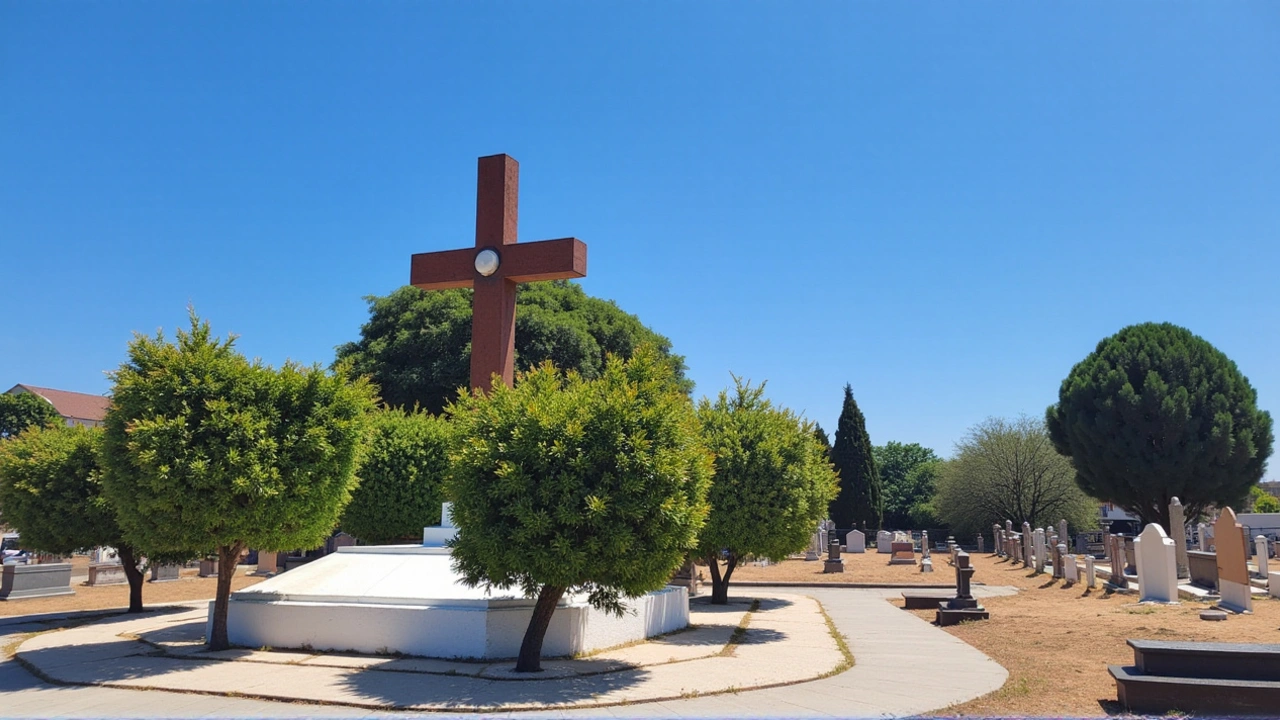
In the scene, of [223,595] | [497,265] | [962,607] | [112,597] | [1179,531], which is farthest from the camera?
[1179,531]

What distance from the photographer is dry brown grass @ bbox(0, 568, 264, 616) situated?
19922 millimetres

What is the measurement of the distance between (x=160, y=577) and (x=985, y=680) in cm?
2745

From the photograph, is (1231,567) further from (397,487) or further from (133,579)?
(133,579)

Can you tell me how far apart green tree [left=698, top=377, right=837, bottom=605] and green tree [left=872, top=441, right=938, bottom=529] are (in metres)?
44.2

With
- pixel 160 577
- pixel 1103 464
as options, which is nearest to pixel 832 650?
pixel 160 577

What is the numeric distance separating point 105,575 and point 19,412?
156 ft

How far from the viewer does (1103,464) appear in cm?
3534

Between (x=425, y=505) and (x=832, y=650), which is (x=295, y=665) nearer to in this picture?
(x=832, y=650)

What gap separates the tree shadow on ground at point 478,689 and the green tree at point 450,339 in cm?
2344

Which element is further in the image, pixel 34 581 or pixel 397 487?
pixel 34 581

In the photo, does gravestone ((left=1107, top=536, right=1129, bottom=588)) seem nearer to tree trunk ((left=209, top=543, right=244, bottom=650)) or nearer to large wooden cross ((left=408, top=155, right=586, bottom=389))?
large wooden cross ((left=408, top=155, right=586, bottom=389))

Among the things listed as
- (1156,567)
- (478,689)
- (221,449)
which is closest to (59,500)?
(221,449)

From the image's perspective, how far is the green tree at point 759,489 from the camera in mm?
16328

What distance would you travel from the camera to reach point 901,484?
7288 cm
